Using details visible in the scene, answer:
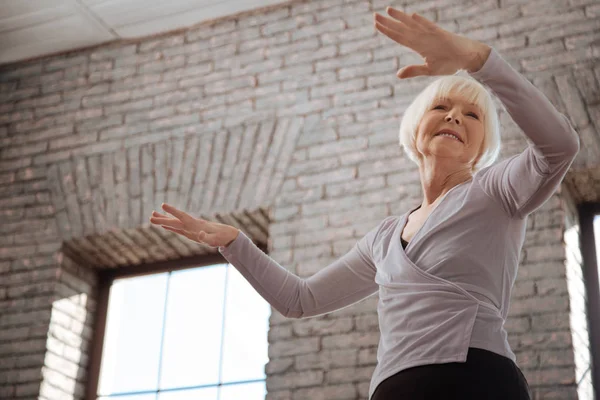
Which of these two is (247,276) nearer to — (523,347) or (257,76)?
(523,347)

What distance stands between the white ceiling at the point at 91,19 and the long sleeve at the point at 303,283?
2.46m

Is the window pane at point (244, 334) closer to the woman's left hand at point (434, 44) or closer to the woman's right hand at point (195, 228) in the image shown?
the woman's right hand at point (195, 228)

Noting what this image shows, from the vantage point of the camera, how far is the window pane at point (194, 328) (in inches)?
158

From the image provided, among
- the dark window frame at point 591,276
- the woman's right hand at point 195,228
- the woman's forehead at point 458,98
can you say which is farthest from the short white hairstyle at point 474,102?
the dark window frame at point 591,276

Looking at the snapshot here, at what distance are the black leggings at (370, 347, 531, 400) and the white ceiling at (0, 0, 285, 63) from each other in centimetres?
304

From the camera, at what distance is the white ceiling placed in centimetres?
440

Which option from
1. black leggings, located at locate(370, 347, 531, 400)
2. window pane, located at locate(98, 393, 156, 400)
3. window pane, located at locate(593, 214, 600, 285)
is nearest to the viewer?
black leggings, located at locate(370, 347, 531, 400)

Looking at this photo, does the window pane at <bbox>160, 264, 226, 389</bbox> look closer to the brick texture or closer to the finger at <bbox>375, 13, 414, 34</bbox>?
the brick texture

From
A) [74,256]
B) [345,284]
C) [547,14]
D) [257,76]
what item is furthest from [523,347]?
[74,256]

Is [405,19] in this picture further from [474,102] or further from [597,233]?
[597,233]

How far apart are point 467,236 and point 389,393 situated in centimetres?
36

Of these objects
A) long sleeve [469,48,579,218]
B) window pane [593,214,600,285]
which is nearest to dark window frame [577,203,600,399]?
window pane [593,214,600,285]

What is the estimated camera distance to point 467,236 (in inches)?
70.1

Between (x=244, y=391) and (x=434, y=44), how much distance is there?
2521mm
